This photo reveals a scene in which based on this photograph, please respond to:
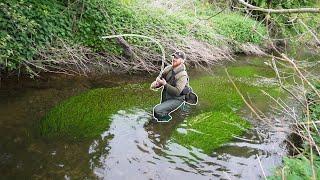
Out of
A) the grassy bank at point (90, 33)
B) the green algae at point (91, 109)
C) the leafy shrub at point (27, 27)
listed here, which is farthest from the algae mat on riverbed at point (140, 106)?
the leafy shrub at point (27, 27)

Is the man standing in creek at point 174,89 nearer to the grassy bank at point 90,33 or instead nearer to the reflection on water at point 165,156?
the reflection on water at point 165,156

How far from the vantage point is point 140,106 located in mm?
10562

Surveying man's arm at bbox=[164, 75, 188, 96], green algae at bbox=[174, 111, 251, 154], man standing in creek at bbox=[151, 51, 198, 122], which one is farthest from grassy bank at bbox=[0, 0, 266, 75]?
green algae at bbox=[174, 111, 251, 154]

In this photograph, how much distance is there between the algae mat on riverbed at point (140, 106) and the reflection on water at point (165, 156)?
30cm

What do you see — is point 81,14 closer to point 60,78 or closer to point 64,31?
point 64,31

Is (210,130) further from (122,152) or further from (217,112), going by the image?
(122,152)

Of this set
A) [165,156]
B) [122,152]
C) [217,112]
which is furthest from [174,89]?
[122,152]

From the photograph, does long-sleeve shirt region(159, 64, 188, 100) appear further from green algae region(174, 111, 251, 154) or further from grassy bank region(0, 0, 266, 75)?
grassy bank region(0, 0, 266, 75)

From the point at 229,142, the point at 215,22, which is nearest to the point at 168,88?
the point at 229,142

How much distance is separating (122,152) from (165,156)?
81 centimetres

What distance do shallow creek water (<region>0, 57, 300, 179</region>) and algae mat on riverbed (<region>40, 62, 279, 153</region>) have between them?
24 cm

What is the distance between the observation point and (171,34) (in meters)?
15.0

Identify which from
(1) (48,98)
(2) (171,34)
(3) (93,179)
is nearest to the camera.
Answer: (3) (93,179)

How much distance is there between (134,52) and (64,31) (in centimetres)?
267
